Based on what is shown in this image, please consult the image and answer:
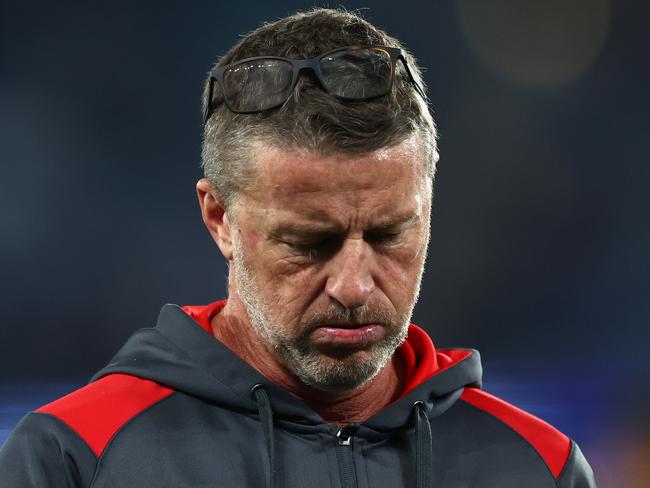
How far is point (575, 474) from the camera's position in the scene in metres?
1.60

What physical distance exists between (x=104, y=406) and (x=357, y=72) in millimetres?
561

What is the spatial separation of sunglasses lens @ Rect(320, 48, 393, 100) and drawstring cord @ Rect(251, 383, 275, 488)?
1.38 ft

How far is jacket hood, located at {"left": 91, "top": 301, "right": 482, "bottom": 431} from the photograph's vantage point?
4.95 feet

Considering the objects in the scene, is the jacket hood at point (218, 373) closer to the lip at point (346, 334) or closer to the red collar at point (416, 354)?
the red collar at point (416, 354)

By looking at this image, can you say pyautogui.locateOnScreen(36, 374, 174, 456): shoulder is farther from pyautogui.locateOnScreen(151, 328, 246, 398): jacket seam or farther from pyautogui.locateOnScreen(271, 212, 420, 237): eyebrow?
pyautogui.locateOnScreen(271, 212, 420, 237): eyebrow

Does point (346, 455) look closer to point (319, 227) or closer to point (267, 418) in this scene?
point (267, 418)

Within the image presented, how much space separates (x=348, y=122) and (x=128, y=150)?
1.92 meters

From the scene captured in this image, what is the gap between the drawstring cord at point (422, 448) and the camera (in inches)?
59.4

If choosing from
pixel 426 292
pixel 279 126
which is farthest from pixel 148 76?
pixel 279 126

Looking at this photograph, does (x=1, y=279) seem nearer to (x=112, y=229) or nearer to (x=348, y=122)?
(x=112, y=229)

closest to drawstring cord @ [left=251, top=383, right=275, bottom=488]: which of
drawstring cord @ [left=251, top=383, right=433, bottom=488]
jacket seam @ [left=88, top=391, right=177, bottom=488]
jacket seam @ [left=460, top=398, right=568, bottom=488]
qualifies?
drawstring cord @ [left=251, top=383, right=433, bottom=488]

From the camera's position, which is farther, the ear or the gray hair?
the ear

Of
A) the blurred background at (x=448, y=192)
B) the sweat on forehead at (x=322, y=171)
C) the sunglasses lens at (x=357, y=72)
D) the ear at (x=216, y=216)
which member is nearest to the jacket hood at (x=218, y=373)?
the ear at (x=216, y=216)

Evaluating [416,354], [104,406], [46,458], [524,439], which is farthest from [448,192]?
[46,458]
